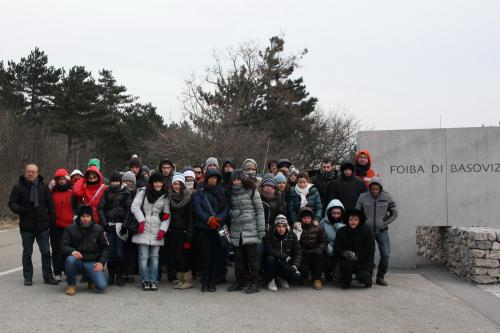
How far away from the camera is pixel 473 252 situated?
8.92 m

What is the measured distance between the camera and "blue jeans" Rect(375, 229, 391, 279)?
8.75m

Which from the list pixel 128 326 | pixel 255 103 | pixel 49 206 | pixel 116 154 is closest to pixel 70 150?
pixel 116 154

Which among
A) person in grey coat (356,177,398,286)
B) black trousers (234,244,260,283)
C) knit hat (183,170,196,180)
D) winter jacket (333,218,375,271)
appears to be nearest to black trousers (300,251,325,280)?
winter jacket (333,218,375,271)

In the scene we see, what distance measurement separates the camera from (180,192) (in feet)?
27.2

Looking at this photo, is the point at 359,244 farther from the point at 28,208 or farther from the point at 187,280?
the point at 28,208

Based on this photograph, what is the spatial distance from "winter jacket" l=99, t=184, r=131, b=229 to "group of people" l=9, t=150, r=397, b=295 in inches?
0.6

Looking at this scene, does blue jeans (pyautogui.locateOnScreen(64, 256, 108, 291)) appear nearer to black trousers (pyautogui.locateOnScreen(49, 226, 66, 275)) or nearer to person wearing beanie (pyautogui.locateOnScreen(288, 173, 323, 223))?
black trousers (pyautogui.locateOnScreen(49, 226, 66, 275))

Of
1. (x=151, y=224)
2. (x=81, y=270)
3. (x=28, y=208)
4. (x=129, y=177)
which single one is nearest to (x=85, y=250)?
(x=81, y=270)

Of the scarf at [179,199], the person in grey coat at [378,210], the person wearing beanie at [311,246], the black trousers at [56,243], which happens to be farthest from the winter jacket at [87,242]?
the person in grey coat at [378,210]

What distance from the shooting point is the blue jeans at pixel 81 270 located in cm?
765

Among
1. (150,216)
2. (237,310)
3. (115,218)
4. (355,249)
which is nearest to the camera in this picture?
(237,310)

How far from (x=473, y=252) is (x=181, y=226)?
16.0ft

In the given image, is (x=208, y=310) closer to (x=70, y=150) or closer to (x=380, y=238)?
(x=380, y=238)

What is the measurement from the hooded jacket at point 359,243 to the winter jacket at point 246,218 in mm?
1298
